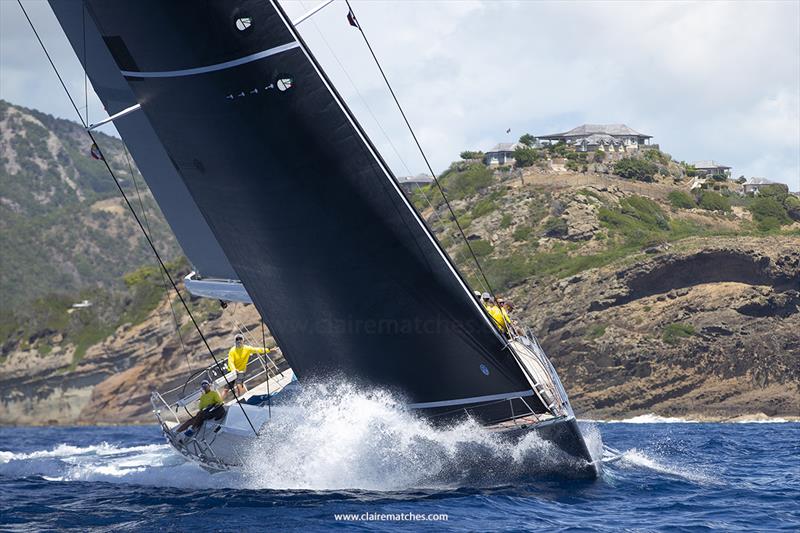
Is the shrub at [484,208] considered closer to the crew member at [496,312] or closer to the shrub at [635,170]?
the shrub at [635,170]

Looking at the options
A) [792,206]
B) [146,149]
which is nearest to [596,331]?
[792,206]

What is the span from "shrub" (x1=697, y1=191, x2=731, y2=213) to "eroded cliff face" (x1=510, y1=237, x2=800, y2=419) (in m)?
12.5

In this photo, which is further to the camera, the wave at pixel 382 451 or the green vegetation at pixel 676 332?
the green vegetation at pixel 676 332

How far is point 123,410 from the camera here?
56125mm

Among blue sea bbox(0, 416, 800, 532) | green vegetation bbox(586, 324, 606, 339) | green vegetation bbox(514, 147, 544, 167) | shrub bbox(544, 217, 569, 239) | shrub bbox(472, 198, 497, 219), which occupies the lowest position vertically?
blue sea bbox(0, 416, 800, 532)

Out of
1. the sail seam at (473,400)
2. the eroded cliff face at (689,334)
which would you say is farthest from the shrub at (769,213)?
the sail seam at (473,400)

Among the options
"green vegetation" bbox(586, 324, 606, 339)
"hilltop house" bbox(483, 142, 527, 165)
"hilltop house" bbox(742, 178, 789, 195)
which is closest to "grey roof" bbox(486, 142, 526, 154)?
"hilltop house" bbox(483, 142, 527, 165)

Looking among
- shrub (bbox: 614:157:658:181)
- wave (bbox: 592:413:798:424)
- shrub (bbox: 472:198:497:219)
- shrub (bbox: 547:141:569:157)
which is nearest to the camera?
wave (bbox: 592:413:798:424)

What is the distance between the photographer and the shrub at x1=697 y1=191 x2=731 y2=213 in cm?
5825

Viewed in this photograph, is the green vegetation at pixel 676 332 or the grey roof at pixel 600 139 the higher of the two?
the grey roof at pixel 600 139

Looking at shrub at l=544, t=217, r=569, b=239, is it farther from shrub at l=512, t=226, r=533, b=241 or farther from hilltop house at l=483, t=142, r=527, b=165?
hilltop house at l=483, t=142, r=527, b=165

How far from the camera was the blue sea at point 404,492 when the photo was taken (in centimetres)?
1258

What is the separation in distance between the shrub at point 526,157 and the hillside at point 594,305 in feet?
1.01

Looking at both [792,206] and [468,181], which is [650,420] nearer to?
[792,206]
